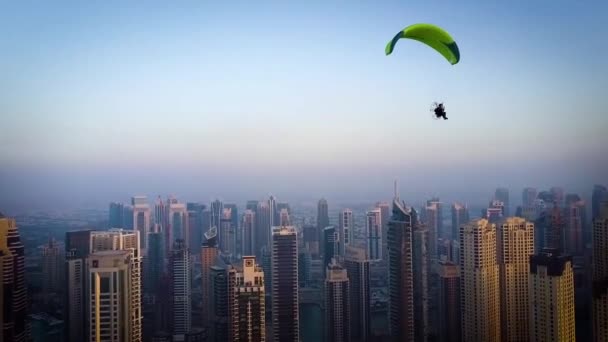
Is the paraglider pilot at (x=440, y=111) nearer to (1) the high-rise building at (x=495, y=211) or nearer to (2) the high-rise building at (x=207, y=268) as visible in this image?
(1) the high-rise building at (x=495, y=211)

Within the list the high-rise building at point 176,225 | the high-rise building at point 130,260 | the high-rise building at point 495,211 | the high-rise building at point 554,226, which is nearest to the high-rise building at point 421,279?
the high-rise building at point 495,211

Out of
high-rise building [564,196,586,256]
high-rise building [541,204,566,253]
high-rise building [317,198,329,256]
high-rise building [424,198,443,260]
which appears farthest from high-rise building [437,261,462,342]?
high-rise building [317,198,329,256]

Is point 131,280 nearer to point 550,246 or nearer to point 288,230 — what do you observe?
point 288,230

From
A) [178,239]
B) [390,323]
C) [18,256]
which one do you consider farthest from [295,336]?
[18,256]

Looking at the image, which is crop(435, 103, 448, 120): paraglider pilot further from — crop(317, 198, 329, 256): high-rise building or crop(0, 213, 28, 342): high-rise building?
crop(0, 213, 28, 342): high-rise building

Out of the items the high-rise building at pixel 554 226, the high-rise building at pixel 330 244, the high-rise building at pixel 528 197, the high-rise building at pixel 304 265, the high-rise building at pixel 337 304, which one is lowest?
the high-rise building at pixel 337 304

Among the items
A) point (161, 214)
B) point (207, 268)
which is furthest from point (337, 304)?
point (161, 214)

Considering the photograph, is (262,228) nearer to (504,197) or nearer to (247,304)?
(247,304)

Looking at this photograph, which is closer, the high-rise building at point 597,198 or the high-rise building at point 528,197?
the high-rise building at point 597,198
